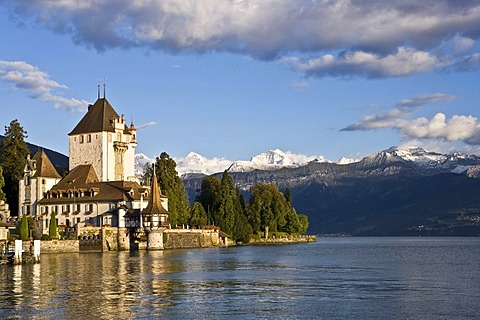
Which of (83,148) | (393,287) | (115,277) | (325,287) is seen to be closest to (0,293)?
(115,277)

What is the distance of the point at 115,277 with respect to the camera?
66938 mm

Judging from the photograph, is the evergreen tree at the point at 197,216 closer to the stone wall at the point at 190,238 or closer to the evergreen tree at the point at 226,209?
the stone wall at the point at 190,238

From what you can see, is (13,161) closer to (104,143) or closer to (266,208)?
(104,143)

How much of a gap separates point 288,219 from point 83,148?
6074cm

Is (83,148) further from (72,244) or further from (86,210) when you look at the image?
(72,244)

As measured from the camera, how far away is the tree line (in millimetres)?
141625

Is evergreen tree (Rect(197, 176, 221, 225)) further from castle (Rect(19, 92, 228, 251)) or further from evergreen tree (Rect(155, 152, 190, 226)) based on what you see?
evergreen tree (Rect(155, 152, 190, 226))

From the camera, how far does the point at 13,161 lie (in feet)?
465

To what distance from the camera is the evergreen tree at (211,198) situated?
154375 mm

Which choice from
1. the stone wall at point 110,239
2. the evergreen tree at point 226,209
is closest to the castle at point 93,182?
the stone wall at point 110,239

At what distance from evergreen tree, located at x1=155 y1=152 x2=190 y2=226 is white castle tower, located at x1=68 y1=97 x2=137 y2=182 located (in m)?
7.62

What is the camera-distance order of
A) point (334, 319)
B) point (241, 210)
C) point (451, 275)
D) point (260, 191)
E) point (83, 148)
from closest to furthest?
point (334, 319) < point (451, 275) < point (83, 148) < point (241, 210) < point (260, 191)

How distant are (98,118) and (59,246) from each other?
3814cm

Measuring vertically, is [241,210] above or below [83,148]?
below
